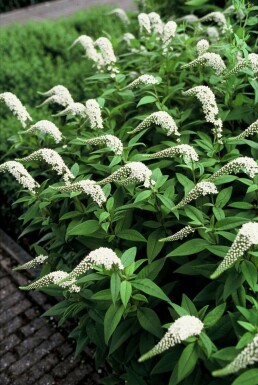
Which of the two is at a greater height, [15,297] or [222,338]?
[222,338]

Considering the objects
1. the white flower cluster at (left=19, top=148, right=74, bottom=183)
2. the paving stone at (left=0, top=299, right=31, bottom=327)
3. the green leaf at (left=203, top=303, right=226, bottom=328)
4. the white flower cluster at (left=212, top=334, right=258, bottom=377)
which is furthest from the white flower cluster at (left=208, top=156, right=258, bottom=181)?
the paving stone at (left=0, top=299, right=31, bottom=327)

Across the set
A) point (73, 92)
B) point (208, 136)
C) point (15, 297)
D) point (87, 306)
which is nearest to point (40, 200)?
point (87, 306)

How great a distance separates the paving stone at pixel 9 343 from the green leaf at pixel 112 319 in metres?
2.24

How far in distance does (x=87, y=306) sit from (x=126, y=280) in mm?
525

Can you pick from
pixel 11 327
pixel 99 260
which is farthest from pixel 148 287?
pixel 11 327

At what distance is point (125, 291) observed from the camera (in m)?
2.29

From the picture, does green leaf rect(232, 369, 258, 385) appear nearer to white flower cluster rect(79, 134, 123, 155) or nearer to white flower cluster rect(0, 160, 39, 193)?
white flower cluster rect(79, 134, 123, 155)

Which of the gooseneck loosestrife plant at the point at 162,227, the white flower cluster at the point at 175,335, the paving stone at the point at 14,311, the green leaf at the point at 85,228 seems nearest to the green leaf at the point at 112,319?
the gooseneck loosestrife plant at the point at 162,227

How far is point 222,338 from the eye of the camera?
2.36 meters

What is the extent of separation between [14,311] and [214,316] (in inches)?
115

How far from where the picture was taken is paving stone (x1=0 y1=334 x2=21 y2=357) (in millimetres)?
4172

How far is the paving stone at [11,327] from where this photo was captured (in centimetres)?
432

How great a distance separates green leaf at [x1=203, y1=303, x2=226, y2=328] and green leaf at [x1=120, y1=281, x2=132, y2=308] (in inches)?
16.1

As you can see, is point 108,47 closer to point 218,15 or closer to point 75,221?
point 218,15
